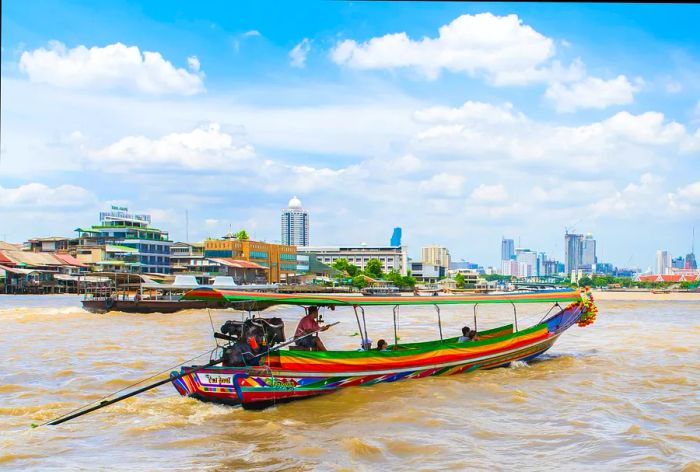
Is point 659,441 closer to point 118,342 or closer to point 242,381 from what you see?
point 242,381

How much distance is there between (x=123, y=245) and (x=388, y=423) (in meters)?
75.8

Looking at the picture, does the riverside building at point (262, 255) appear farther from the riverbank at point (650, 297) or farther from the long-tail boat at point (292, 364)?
the long-tail boat at point (292, 364)

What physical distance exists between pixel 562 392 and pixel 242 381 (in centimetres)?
683

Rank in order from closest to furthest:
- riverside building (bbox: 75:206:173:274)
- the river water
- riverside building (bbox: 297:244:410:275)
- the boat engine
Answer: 1. the river water
2. the boat engine
3. riverside building (bbox: 75:206:173:274)
4. riverside building (bbox: 297:244:410:275)

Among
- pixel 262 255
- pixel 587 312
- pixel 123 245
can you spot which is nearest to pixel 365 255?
pixel 262 255

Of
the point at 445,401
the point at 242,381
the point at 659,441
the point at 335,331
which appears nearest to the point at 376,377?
the point at 445,401

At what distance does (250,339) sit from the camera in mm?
12383

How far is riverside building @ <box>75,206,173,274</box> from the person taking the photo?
267 feet

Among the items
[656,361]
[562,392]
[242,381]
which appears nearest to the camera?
[242,381]

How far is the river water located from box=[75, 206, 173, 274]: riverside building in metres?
63.6

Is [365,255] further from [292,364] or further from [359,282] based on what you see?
[292,364]

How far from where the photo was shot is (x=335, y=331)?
106 feet

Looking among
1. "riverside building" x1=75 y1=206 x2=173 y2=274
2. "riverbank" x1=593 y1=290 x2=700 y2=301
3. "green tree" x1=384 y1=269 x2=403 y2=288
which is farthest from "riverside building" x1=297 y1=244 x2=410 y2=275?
"riverside building" x1=75 y1=206 x2=173 y2=274

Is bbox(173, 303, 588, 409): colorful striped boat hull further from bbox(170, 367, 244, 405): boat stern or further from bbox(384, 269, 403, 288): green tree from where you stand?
bbox(384, 269, 403, 288): green tree
